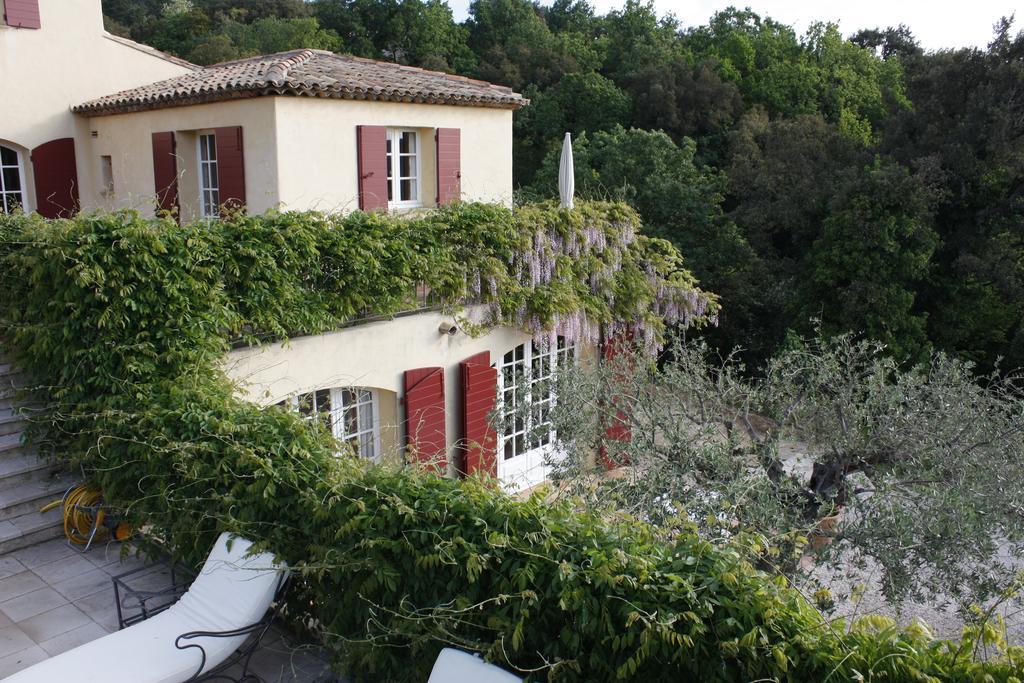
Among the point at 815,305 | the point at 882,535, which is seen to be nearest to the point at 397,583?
the point at 882,535

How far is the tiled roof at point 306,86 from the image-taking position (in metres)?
10.2

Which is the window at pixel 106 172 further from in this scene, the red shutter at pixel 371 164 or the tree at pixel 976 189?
the tree at pixel 976 189

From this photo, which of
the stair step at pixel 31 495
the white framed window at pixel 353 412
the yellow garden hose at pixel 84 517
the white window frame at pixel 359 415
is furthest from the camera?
the white window frame at pixel 359 415

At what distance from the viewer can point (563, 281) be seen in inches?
407

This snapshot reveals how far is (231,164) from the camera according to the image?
35.1ft

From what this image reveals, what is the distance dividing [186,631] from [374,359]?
14.8 ft

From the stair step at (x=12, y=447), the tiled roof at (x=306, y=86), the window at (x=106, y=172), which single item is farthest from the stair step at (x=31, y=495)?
the window at (x=106, y=172)

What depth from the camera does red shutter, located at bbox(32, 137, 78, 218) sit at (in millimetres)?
12930

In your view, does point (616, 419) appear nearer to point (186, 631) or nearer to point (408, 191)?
point (186, 631)

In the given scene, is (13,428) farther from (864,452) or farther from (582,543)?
(864,452)

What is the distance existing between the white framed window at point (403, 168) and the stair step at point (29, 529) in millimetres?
6824

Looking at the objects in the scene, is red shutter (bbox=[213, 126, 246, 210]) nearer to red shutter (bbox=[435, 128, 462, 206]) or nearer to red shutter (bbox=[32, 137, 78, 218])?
red shutter (bbox=[435, 128, 462, 206])

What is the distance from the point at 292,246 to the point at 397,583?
169 inches

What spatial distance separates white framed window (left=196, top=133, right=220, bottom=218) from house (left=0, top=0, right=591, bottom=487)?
27 mm
